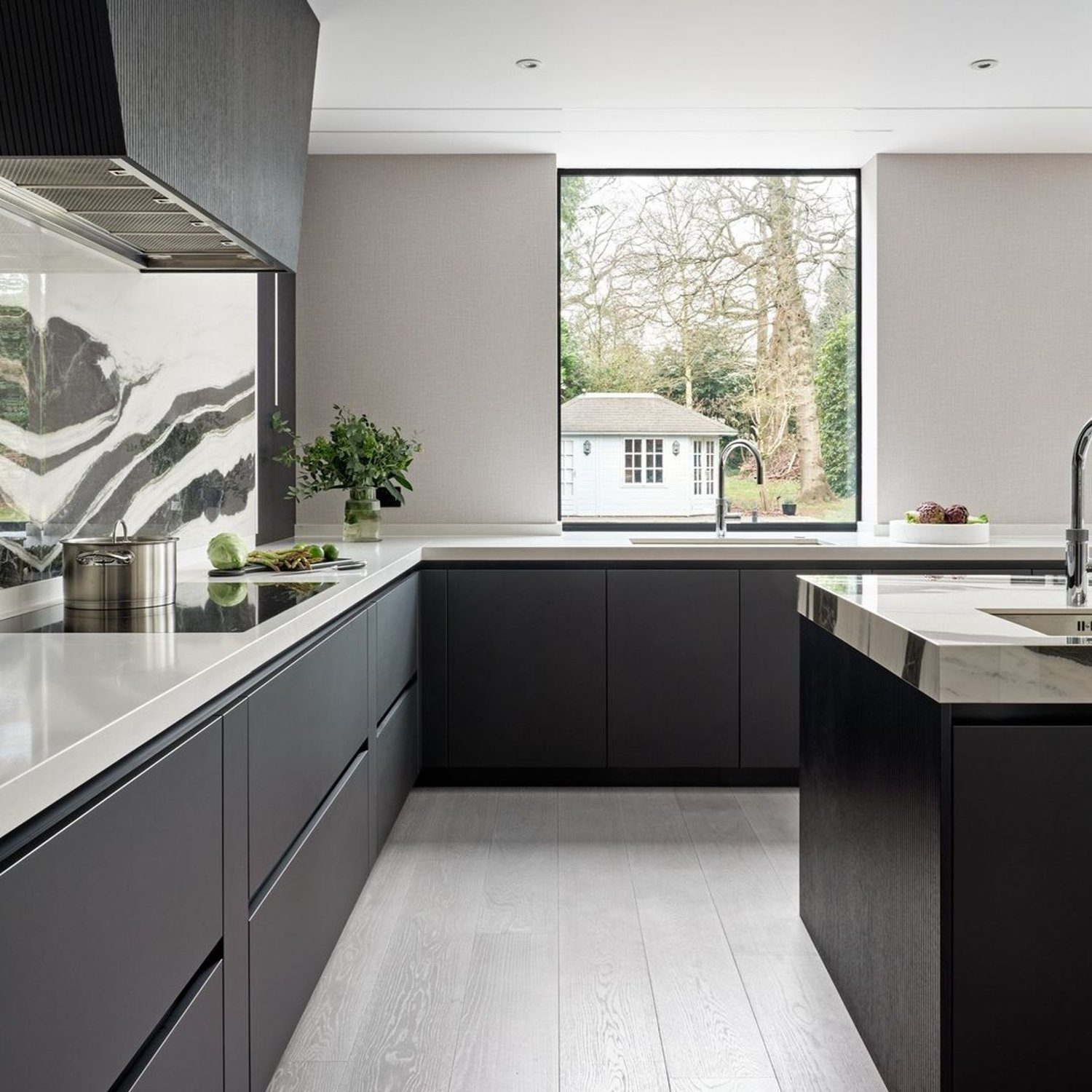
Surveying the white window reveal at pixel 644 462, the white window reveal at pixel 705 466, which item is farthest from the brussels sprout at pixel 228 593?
the white window reveal at pixel 705 466

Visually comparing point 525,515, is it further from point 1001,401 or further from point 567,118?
point 1001,401

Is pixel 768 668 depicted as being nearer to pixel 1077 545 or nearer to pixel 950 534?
pixel 950 534

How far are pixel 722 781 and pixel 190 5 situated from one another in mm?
2824

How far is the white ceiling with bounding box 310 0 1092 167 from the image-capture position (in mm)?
2951

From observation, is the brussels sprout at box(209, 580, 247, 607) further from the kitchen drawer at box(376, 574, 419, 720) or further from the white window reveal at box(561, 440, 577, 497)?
the white window reveal at box(561, 440, 577, 497)

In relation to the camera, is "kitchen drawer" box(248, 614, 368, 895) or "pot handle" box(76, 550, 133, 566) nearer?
"kitchen drawer" box(248, 614, 368, 895)

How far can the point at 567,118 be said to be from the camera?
375cm

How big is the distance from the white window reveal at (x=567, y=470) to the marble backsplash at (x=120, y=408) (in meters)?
1.36

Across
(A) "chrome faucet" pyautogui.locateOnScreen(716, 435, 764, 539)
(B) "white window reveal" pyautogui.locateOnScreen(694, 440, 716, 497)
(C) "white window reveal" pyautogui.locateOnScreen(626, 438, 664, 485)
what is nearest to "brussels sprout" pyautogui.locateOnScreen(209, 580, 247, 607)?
(A) "chrome faucet" pyautogui.locateOnScreen(716, 435, 764, 539)

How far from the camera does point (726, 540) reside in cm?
409

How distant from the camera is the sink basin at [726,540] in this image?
370 cm

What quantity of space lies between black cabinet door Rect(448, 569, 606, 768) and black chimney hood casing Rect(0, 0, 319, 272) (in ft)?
4.46

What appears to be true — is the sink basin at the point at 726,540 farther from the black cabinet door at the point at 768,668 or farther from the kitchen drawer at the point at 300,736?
the kitchen drawer at the point at 300,736

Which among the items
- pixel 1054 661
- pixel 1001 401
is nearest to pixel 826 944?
pixel 1054 661
